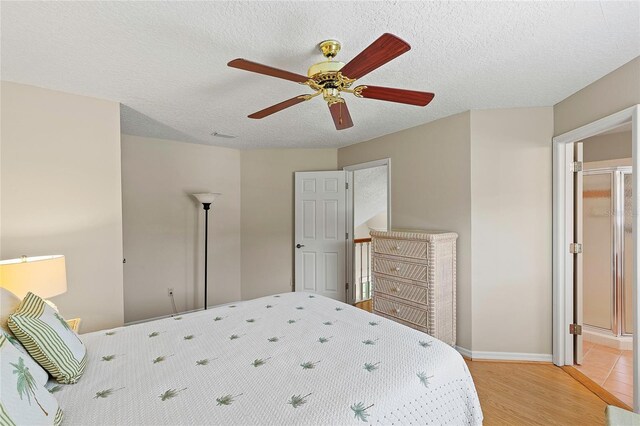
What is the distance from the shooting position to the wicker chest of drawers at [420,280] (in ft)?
8.83

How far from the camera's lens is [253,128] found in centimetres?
341

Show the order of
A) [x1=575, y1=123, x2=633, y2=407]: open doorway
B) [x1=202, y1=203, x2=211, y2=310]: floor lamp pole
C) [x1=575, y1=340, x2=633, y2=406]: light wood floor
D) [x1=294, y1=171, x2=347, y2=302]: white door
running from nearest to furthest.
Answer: [x1=575, y1=340, x2=633, y2=406]: light wood floor → [x1=575, y1=123, x2=633, y2=407]: open doorway → [x1=202, y1=203, x2=211, y2=310]: floor lamp pole → [x1=294, y1=171, x2=347, y2=302]: white door

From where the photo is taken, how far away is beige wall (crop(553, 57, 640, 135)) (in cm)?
194

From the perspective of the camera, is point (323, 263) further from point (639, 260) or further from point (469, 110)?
point (639, 260)

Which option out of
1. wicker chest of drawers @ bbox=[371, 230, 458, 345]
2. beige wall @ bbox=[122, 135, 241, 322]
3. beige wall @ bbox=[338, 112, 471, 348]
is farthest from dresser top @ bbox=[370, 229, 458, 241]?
beige wall @ bbox=[122, 135, 241, 322]

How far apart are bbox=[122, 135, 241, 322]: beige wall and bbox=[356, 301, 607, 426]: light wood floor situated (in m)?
3.33

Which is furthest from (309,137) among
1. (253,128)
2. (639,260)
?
(639,260)

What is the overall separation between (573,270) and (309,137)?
2.98 meters

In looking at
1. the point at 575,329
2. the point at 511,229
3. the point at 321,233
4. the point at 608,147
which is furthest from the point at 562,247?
the point at 321,233

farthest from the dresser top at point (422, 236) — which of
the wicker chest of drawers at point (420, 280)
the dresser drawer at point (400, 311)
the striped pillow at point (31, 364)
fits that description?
the striped pillow at point (31, 364)

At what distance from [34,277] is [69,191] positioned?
0.89 metres

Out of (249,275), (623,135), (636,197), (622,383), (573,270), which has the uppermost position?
(623,135)

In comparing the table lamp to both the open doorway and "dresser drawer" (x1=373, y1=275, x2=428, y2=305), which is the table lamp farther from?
the open doorway

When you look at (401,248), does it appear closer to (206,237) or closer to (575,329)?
(575,329)
